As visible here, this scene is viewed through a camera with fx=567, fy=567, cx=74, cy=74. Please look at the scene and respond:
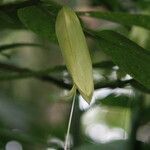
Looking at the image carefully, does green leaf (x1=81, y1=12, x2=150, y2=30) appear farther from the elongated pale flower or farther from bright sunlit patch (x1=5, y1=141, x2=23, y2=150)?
bright sunlit patch (x1=5, y1=141, x2=23, y2=150)

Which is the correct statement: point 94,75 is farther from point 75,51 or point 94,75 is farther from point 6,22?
point 75,51

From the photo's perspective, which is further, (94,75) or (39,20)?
(94,75)

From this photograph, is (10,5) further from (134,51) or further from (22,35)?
(22,35)

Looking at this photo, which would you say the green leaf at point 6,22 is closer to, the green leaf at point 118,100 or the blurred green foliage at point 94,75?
the blurred green foliage at point 94,75

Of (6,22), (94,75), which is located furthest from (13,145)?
(6,22)

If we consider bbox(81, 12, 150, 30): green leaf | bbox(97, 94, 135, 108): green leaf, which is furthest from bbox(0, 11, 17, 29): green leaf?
bbox(97, 94, 135, 108): green leaf

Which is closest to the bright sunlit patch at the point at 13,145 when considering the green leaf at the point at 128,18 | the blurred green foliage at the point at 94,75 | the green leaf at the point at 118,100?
the blurred green foliage at the point at 94,75
